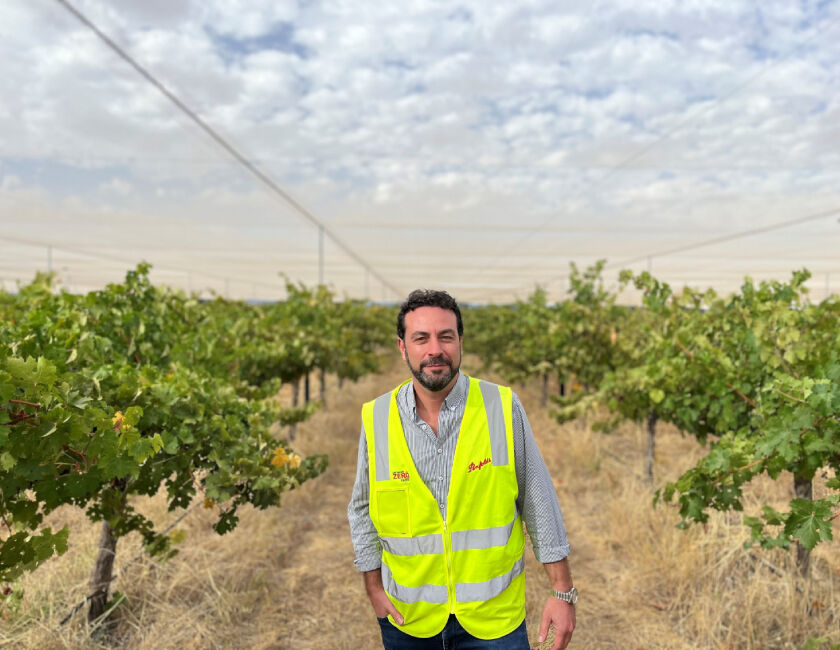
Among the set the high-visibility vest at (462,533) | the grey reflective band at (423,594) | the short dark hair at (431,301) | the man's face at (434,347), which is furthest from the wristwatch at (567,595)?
the short dark hair at (431,301)

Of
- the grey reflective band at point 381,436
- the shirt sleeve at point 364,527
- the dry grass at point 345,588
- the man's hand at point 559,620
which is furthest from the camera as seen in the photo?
the dry grass at point 345,588

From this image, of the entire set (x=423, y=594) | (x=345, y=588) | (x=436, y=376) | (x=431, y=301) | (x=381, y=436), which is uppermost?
(x=431, y=301)

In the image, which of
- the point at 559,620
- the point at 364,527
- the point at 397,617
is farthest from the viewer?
Result: the point at 364,527

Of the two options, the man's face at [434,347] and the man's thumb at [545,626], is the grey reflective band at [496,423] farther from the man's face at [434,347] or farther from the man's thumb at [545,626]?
the man's thumb at [545,626]

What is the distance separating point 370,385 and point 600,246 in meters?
11.7

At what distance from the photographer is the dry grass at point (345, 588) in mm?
3436

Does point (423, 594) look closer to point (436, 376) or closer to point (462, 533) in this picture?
point (462, 533)

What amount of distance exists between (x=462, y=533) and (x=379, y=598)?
39cm

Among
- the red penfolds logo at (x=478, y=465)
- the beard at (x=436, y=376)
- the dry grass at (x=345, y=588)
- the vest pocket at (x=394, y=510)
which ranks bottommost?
the dry grass at (x=345, y=588)

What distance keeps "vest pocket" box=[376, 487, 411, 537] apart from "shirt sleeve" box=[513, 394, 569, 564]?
379 mm

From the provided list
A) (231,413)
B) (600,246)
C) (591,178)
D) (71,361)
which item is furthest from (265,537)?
(600,246)

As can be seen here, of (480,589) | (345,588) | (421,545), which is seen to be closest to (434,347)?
(421,545)

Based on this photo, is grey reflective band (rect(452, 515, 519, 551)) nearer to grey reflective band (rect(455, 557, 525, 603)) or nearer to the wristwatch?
grey reflective band (rect(455, 557, 525, 603))

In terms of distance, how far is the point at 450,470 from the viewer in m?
1.90
